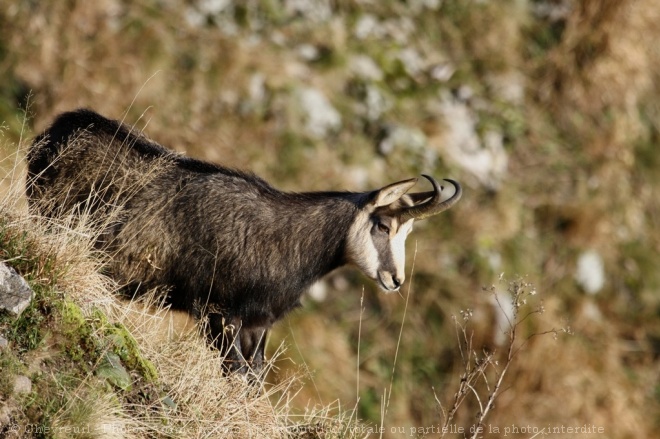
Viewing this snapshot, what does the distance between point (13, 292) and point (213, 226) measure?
2.37 metres

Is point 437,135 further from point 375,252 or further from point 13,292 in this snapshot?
point 13,292

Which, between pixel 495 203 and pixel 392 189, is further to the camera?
pixel 495 203

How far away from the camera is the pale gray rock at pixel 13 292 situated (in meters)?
4.84

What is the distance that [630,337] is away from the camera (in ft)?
50.3

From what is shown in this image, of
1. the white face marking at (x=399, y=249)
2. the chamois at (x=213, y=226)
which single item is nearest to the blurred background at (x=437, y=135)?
the white face marking at (x=399, y=249)

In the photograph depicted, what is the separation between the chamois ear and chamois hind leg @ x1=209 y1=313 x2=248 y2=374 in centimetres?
137

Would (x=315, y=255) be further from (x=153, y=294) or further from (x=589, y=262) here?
(x=589, y=262)

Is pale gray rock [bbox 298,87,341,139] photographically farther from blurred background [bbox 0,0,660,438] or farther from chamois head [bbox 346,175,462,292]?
chamois head [bbox 346,175,462,292]

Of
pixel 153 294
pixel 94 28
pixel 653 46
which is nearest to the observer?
pixel 153 294

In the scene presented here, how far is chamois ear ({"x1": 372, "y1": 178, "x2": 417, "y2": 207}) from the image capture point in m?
7.39

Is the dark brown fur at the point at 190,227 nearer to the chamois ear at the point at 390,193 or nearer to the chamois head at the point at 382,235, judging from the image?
the chamois head at the point at 382,235

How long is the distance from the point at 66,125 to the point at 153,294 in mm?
1595

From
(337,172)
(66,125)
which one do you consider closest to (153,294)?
(66,125)

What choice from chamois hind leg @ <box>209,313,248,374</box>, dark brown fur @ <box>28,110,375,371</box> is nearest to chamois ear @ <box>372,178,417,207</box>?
dark brown fur @ <box>28,110,375,371</box>
